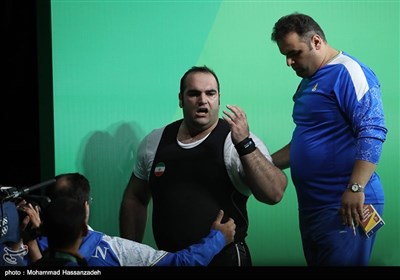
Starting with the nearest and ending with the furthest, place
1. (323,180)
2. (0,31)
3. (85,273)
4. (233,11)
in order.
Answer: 1. (85,273)
2. (323,180)
3. (233,11)
4. (0,31)

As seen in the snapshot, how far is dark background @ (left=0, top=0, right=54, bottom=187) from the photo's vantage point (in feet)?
12.6

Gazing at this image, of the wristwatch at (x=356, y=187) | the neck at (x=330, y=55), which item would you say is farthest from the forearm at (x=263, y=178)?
the neck at (x=330, y=55)

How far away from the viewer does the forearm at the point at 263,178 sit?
10.4ft

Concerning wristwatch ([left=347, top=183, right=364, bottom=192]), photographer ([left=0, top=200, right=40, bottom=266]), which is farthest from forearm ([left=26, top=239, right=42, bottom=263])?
wristwatch ([left=347, top=183, right=364, bottom=192])

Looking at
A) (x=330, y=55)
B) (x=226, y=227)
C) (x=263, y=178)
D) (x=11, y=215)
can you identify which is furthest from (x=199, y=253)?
(x=330, y=55)

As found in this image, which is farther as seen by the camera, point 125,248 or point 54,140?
point 54,140

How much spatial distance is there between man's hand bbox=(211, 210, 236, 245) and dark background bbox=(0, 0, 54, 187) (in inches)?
44.5

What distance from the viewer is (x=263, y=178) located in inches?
128

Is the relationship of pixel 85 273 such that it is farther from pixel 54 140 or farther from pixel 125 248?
pixel 54 140

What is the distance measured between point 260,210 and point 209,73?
724mm

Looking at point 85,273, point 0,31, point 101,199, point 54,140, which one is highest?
point 0,31

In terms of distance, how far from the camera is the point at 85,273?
299cm

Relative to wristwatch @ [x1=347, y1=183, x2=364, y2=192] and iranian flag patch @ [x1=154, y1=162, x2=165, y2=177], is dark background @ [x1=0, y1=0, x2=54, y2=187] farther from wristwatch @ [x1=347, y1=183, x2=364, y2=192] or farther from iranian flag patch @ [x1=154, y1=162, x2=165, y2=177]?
wristwatch @ [x1=347, y1=183, x2=364, y2=192]

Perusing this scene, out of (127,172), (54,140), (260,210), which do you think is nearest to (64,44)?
(54,140)
